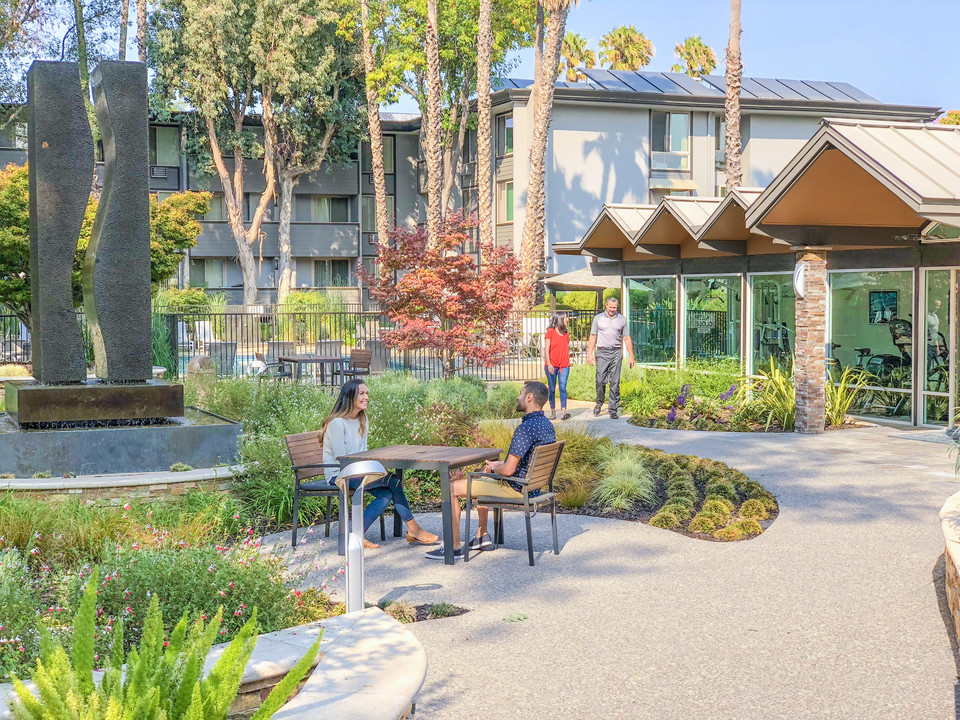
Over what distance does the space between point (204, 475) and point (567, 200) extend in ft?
106

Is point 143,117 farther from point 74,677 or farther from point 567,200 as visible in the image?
point 567,200

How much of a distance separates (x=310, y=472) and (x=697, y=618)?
3815mm

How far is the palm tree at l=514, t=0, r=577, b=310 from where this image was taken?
97.9 feet

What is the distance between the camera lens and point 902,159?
12539 millimetres

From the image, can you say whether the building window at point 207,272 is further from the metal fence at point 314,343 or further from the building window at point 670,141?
the building window at point 670,141

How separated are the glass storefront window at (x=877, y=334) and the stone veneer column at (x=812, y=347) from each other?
0.91m

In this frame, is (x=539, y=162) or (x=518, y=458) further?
(x=539, y=162)

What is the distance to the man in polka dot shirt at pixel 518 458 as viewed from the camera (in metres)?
8.41

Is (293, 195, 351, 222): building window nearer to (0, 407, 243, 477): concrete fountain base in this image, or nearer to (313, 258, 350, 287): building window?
(313, 258, 350, 287): building window

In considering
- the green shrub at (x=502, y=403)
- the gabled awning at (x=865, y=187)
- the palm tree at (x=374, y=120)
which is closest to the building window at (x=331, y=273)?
the palm tree at (x=374, y=120)

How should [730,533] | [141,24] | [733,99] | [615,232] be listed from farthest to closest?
[141,24] → [733,99] → [615,232] → [730,533]

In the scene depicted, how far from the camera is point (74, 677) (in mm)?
3465

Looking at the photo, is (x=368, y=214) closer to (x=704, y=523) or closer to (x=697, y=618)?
(x=704, y=523)

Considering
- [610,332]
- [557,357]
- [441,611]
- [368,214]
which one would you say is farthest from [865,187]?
[368,214]
